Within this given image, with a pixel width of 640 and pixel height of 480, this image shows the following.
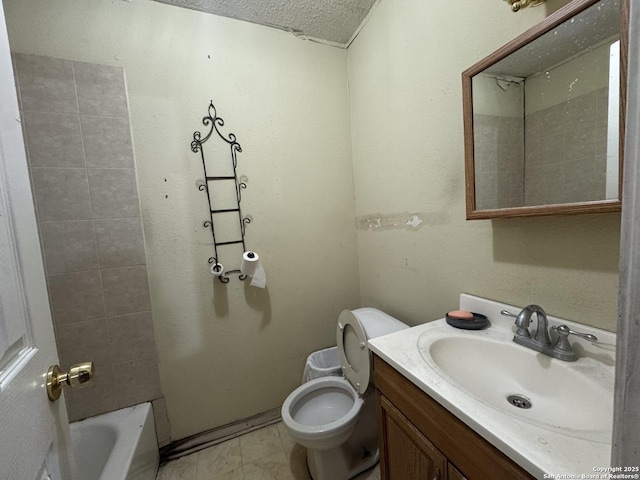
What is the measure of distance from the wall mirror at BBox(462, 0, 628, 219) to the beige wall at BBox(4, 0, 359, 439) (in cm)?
94

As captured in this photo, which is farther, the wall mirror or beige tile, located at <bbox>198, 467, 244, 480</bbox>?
beige tile, located at <bbox>198, 467, 244, 480</bbox>

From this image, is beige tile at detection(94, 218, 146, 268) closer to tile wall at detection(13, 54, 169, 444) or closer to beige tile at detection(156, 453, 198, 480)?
tile wall at detection(13, 54, 169, 444)

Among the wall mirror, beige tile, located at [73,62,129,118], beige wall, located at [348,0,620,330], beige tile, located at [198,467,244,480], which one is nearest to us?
the wall mirror

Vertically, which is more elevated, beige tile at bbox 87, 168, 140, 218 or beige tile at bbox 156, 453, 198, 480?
beige tile at bbox 87, 168, 140, 218

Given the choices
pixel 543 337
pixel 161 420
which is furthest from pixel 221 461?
pixel 543 337

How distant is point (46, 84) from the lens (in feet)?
3.77

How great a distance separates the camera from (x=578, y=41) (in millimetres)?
694

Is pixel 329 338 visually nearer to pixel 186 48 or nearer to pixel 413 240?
pixel 413 240

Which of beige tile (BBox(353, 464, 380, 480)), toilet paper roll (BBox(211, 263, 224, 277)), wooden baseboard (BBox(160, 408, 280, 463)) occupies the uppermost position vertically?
toilet paper roll (BBox(211, 263, 224, 277))

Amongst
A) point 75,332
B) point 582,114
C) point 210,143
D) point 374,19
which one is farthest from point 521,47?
point 75,332

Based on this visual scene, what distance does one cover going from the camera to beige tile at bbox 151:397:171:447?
1.41m

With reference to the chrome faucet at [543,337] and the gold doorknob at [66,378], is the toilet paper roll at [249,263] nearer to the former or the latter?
the gold doorknob at [66,378]

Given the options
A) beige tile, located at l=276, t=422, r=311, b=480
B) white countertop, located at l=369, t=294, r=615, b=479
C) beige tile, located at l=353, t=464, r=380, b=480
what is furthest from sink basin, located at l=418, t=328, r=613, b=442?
beige tile, located at l=276, t=422, r=311, b=480

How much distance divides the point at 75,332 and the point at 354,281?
1.57 m
